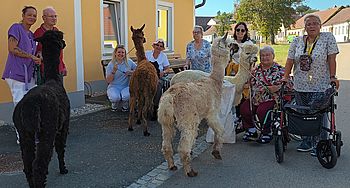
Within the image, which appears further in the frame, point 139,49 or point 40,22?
point 40,22

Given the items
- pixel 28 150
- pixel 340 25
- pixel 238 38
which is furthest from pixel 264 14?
pixel 28 150

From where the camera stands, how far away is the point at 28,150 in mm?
3645

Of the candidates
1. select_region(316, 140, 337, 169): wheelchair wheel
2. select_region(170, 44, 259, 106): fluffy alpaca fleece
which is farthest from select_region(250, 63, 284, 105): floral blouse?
select_region(316, 140, 337, 169): wheelchair wheel

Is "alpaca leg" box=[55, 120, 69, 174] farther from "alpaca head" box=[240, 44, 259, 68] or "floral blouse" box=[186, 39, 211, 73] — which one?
"floral blouse" box=[186, 39, 211, 73]

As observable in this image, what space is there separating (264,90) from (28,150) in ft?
11.7

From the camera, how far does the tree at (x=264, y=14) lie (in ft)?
192

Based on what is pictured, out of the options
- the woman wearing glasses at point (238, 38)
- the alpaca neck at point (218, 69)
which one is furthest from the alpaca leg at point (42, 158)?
the woman wearing glasses at point (238, 38)

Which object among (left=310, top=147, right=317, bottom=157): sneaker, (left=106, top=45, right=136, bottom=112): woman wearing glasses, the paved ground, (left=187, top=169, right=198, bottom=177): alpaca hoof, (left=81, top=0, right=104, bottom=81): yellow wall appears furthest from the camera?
(left=81, top=0, right=104, bottom=81): yellow wall

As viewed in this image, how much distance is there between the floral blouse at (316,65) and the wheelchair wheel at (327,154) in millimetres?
777

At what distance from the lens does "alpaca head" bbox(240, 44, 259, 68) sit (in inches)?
227

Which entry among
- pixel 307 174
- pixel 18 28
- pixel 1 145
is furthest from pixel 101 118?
pixel 307 174

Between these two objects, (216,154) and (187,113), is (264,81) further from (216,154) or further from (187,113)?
(187,113)

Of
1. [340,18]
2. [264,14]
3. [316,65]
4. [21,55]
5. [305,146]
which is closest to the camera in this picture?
[316,65]

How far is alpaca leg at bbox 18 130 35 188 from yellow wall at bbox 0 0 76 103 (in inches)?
138
